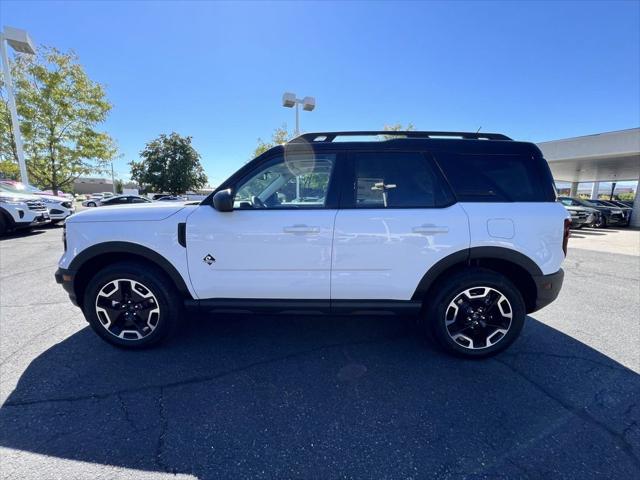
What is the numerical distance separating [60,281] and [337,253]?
2.60m

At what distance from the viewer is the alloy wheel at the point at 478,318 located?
282 cm

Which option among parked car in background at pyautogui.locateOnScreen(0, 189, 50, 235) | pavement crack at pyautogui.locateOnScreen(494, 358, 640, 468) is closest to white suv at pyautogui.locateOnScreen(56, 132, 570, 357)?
pavement crack at pyautogui.locateOnScreen(494, 358, 640, 468)

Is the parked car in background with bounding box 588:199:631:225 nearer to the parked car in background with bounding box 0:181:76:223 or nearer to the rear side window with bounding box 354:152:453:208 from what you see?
the rear side window with bounding box 354:152:453:208

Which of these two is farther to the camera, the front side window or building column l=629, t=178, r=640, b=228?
building column l=629, t=178, r=640, b=228

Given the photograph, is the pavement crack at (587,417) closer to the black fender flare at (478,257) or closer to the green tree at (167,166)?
the black fender flare at (478,257)

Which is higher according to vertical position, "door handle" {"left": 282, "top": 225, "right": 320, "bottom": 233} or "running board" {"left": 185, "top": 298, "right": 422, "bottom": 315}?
"door handle" {"left": 282, "top": 225, "right": 320, "bottom": 233}

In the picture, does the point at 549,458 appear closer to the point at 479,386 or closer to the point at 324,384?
the point at 479,386

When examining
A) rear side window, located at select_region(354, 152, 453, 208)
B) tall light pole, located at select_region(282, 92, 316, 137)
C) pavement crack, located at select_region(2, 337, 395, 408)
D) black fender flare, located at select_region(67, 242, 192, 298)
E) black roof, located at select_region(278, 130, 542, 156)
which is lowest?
pavement crack, located at select_region(2, 337, 395, 408)

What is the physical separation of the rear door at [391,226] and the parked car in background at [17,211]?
434 inches

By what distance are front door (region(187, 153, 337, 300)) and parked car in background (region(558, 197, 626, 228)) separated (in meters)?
18.2

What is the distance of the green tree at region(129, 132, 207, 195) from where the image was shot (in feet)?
145

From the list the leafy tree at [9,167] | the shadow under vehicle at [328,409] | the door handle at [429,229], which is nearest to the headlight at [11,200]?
the shadow under vehicle at [328,409]

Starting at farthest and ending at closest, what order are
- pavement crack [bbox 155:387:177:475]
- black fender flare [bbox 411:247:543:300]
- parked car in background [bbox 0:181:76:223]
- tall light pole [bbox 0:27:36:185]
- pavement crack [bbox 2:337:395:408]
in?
1. tall light pole [bbox 0:27:36:185]
2. parked car in background [bbox 0:181:76:223]
3. black fender flare [bbox 411:247:543:300]
4. pavement crack [bbox 2:337:395:408]
5. pavement crack [bbox 155:387:177:475]

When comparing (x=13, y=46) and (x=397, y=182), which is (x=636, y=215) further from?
(x=13, y=46)
